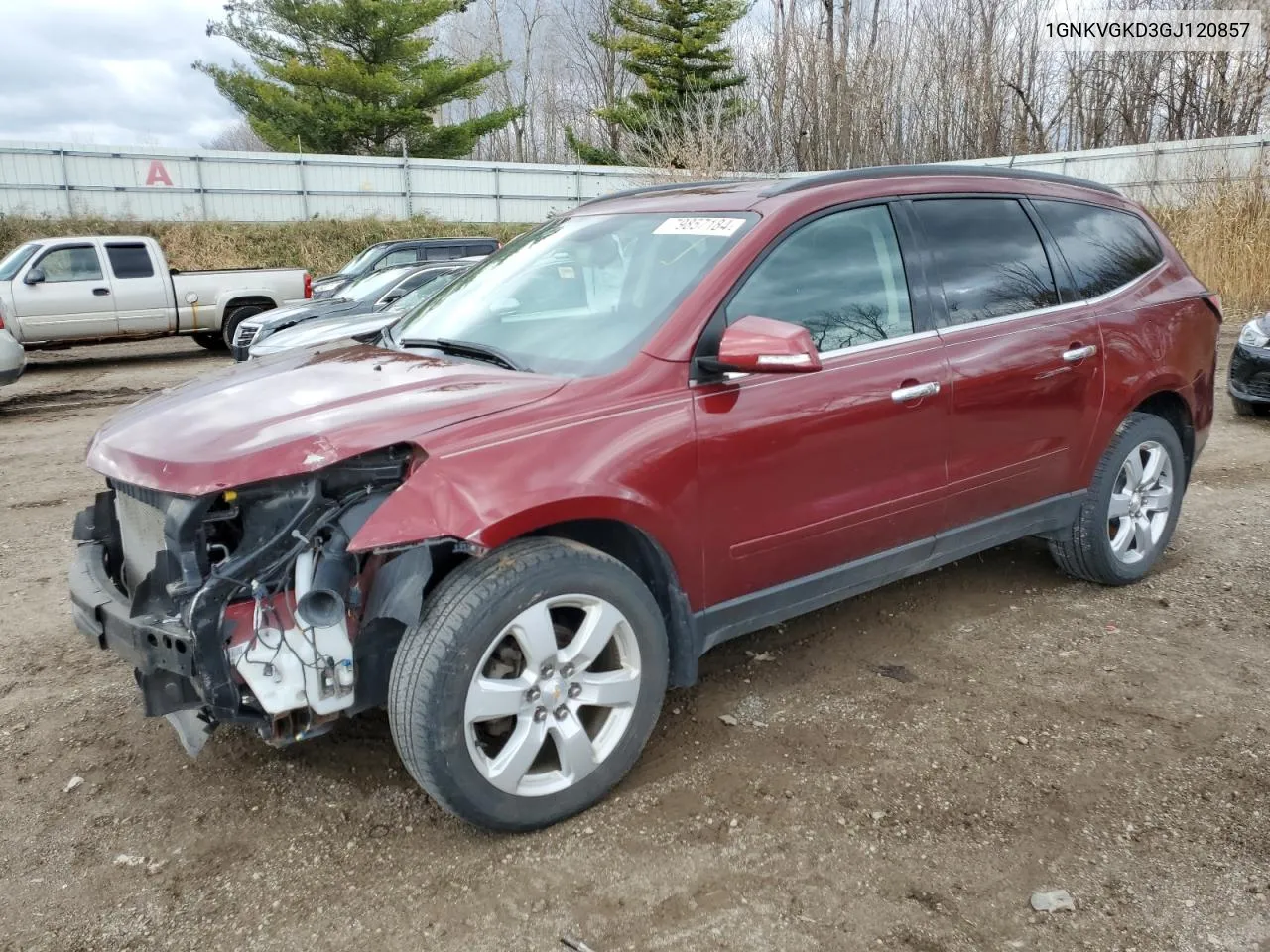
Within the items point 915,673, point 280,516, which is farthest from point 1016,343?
point 280,516

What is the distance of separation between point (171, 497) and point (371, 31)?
32.6 meters

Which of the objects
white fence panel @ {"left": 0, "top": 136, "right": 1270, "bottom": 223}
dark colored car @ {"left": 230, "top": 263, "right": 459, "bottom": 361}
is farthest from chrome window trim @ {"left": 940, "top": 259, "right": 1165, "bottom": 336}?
white fence panel @ {"left": 0, "top": 136, "right": 1270, "bottom": 223}

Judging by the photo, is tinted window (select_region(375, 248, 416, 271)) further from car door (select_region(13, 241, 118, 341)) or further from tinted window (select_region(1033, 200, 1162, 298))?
tinted window (select_region(1033, 200, 1162, 298))

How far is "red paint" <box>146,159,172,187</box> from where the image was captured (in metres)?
24.1

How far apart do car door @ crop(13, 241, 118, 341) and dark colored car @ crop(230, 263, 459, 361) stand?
348 centimetres

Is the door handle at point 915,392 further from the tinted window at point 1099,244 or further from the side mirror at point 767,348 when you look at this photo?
the tinted window at point 1099,244

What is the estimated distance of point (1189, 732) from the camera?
3219 millimetres

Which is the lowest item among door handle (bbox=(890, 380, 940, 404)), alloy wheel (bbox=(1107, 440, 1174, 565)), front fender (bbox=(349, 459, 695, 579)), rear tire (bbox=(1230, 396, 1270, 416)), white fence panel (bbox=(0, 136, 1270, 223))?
rear tire (bbox=(1230, 396, 1270, 416))

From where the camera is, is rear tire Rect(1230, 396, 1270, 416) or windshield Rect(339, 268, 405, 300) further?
windshield Rect(339, 268, 405, 300)

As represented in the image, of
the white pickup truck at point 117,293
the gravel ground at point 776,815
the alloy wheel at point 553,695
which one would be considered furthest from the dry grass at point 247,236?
the alloy wheel at point 553,695

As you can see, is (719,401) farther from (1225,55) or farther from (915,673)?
(1225,55)

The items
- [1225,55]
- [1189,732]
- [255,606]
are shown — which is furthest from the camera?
[1225,55]

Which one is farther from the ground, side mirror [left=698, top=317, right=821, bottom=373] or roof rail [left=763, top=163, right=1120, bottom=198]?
roof rail [left=763, top=163, right=1120, bottom=198]

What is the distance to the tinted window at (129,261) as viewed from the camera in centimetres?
1445
